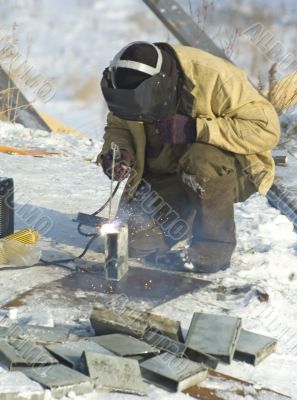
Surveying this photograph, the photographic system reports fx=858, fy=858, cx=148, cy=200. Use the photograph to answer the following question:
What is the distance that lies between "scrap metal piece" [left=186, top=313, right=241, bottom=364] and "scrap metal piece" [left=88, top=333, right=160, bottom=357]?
17 centimetres

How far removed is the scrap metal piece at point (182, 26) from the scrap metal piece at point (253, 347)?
14.4 ft

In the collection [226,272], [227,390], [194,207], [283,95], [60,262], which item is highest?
[60,262]

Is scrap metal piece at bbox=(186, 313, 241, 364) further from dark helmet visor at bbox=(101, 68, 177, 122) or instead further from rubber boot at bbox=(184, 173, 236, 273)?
dark helmet visor at bbox=(101, 68, 177, 122)

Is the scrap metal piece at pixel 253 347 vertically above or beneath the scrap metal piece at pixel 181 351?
beneath

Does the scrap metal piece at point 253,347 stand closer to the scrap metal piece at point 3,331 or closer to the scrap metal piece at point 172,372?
the scrap metal piece at point 172,372

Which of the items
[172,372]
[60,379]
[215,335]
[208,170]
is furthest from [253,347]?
[208,170]

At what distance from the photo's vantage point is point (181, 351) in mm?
3088

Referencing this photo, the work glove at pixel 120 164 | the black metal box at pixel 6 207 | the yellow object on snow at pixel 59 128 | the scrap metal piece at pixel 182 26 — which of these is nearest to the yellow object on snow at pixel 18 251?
the black metal box at pixel 6 207

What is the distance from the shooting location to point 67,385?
9.08 ft

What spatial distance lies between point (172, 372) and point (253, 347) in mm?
409

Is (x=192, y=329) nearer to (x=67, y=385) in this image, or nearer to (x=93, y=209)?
(x=67, y=385)

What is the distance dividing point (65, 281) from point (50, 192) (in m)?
1.59

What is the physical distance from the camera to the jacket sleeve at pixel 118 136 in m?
4.31

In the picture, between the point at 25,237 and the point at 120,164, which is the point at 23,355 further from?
the point at 120,164
